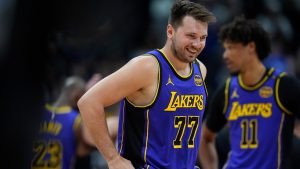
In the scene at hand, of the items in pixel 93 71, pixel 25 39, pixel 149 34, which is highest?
pixel 149 34

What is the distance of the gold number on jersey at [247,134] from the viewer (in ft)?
22.9

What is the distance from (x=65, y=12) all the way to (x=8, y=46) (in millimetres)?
212

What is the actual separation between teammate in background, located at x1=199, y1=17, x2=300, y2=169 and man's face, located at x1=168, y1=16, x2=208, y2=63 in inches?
67.2

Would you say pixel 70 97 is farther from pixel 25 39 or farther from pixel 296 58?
pixel 296 58

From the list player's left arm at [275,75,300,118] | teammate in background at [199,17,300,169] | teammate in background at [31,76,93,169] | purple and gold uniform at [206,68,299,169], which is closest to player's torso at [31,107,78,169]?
teammate in background at [31,76,93,169]

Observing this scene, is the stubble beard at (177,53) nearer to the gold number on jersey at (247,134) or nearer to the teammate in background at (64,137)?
the gold number on jersey at (247,134)

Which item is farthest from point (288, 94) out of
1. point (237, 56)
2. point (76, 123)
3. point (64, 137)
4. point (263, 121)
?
point (64, 137)

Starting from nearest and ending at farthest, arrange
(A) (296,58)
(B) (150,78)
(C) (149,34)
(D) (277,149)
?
(B) (150,78) → (D) (277,149) → (C) (149,34) → (A) (296,58)

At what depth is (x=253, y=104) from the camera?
7.08 m

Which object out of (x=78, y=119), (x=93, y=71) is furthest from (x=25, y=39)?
(x=93, y=71)

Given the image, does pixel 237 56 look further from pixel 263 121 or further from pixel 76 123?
pixel 76 123

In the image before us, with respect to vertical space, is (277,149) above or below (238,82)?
below

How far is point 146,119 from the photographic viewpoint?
530 centimetres

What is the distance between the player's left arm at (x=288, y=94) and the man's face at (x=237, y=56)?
517 millimetres
